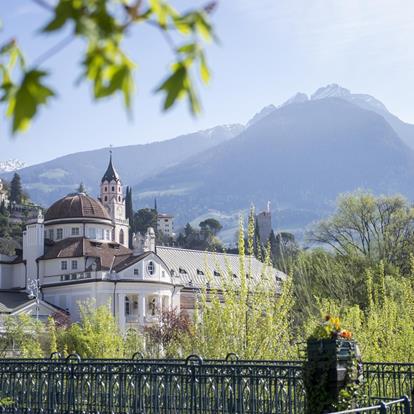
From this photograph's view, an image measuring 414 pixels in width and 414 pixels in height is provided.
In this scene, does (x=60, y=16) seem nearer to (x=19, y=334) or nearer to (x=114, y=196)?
(x=19, y=334)

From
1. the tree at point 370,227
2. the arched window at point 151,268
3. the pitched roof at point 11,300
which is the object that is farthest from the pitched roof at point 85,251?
the tree at point 370,227

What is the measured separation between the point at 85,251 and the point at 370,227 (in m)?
28.7

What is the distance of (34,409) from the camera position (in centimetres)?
1716

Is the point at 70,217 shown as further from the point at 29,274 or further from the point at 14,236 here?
the point at 14,236

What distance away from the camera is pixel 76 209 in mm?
79500

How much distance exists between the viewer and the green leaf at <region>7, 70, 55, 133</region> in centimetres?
248

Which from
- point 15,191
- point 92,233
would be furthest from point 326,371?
point 15,191

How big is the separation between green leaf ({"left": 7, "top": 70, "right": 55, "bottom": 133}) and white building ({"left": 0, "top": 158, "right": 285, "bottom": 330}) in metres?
62.3

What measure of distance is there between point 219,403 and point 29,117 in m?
13.1

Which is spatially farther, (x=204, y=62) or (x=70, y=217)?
(x=70, y=217)

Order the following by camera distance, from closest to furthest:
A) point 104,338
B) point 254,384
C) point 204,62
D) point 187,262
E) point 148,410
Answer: point 204,62 → point 254,384 → point 148,410 → point 104,338 → point 187,262

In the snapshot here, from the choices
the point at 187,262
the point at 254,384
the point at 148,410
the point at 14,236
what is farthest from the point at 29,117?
the point at 14,236

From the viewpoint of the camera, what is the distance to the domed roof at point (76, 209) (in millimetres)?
79438

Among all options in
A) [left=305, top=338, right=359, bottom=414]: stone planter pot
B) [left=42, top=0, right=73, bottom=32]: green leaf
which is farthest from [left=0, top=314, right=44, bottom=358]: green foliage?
[left=42, top=0, right=73, bottom=32]: green leaf
